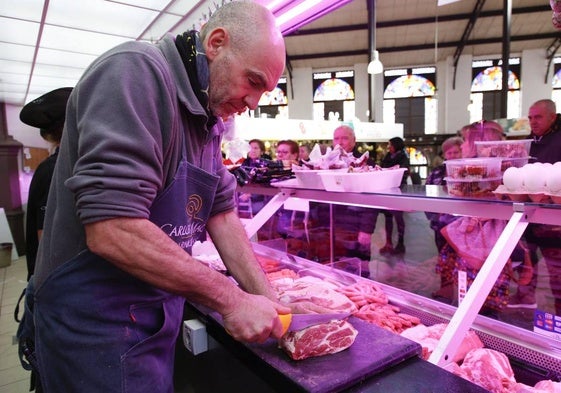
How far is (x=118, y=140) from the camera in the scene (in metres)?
0.94

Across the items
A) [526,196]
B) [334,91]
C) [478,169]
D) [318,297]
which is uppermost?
[334,91]

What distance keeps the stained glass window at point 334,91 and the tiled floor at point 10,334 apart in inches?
630

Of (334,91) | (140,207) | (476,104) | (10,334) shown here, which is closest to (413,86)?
(476,104)

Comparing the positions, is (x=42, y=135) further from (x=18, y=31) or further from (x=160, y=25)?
(x=18, y=31)

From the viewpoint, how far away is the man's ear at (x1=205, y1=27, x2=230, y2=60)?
1.23m

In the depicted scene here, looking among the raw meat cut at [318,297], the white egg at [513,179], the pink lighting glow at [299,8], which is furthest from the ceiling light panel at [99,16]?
the white egg at [513,179]

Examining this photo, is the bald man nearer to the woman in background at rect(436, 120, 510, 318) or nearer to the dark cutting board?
the dark cutting board

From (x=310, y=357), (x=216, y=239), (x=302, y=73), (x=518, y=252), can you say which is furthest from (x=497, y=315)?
(x=302, y=73)

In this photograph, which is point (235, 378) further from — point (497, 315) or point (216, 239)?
point (497, 315)

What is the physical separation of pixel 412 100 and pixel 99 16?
17.1 meters

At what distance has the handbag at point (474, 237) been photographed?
240 cm

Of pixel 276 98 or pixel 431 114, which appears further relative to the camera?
pixel 276 98

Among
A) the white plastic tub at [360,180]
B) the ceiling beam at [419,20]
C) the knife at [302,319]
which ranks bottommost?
the knife at [302,319]

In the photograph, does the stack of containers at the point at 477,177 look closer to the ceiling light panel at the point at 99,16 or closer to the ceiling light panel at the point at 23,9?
the ceiling light panel at the point at 99,16
